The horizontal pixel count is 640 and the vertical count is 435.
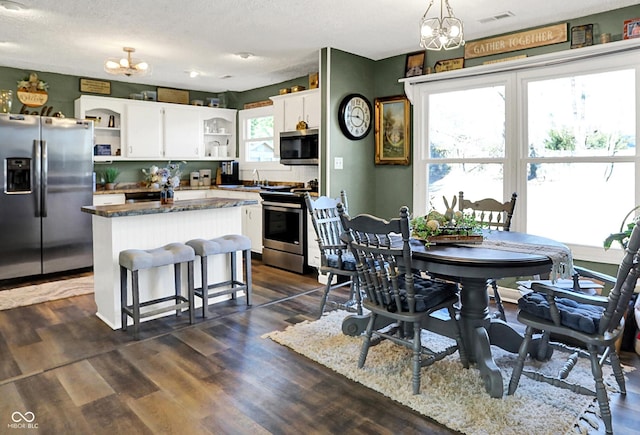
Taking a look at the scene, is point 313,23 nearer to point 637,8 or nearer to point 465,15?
point 465,15

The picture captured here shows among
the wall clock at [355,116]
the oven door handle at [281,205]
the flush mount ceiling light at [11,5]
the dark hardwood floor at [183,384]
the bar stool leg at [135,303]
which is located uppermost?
the flush mount ceiling light at [11,5]

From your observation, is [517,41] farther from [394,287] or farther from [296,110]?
[394,287]

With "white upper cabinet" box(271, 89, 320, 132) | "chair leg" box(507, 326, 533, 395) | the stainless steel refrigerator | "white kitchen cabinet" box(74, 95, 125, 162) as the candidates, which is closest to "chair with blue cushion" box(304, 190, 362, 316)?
"chair leg" box(507, 326, 533, 395)

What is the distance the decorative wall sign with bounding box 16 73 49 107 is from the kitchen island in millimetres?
2828

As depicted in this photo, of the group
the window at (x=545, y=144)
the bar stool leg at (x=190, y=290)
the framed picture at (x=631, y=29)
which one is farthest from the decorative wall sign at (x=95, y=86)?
the framed picture at (x=631, y=29)

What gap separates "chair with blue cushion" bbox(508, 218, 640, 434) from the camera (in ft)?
6.49

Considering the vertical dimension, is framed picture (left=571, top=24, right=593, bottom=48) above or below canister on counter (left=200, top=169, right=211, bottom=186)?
above

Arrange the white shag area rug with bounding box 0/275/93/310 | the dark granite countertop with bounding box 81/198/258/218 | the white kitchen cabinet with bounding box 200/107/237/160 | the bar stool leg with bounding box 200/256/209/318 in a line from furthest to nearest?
the white kitchen cabinet with bounding box 200/107/237/160 < the white shag area rug with bounding box 0/275/93/310 < the bar stool leg with bounding box 200/256/209/318 < the dark granite countertop with bounding box 81/198/258/218

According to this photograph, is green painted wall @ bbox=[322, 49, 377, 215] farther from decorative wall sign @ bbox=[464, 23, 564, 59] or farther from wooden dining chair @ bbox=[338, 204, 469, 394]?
wooden dining chair @ bbox=[338, 204, 469, 394]

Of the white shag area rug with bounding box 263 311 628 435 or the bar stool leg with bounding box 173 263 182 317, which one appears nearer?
the white shag area rug with bounding box 263 311 628 435

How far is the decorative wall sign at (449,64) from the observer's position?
4.45 meters

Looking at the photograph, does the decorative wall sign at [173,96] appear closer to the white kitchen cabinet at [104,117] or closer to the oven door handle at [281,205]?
the white kitchen cabinet at [104,117]

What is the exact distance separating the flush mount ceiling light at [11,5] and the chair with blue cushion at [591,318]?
4.08m

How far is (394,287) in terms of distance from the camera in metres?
2.43
